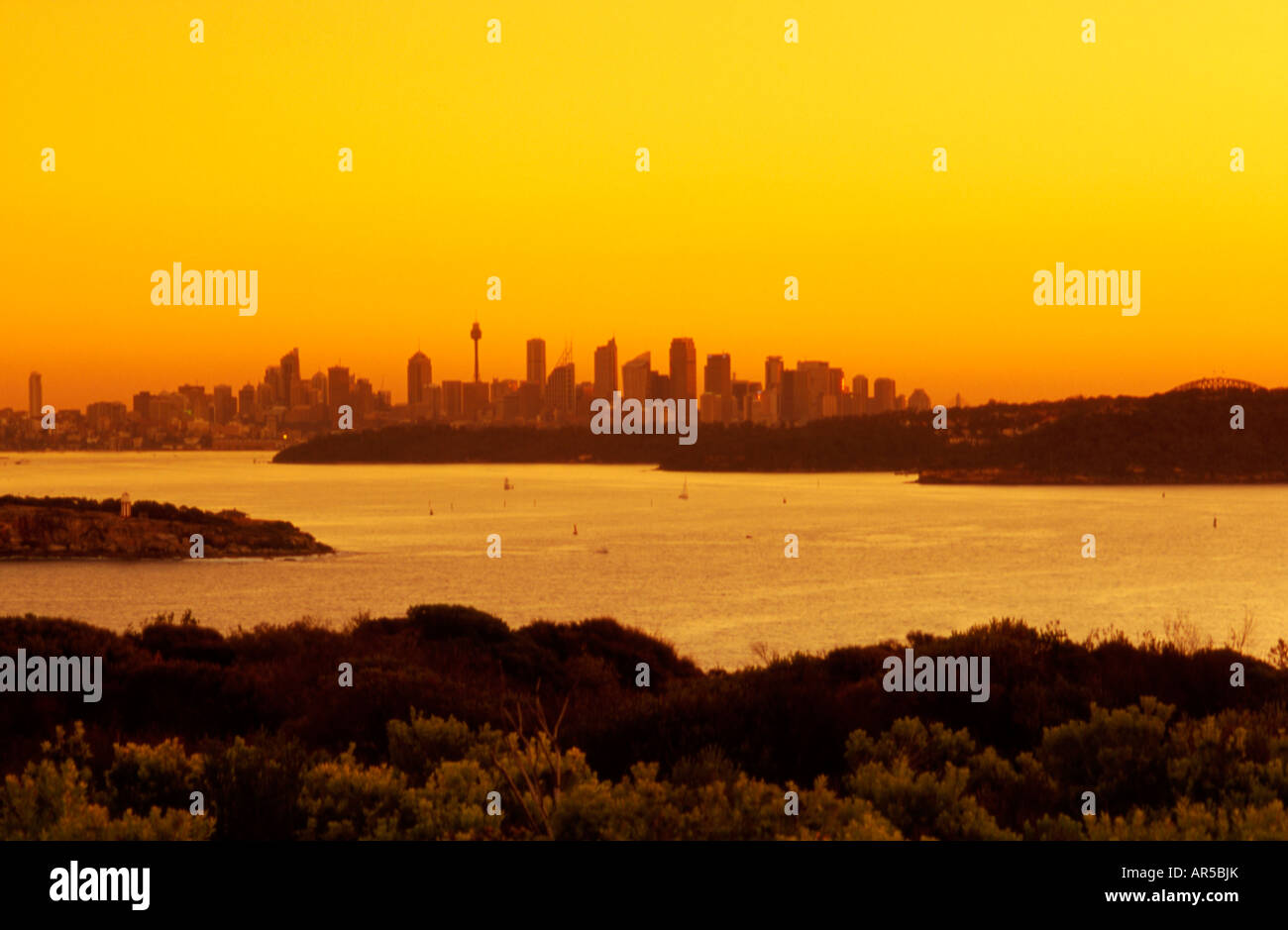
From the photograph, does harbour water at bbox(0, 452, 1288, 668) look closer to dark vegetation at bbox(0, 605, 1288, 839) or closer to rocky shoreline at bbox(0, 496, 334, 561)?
rocky shoreline at bbox(0, 496, 334, 561)

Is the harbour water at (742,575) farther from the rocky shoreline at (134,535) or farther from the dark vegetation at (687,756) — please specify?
the dark vegetation at (687,756)

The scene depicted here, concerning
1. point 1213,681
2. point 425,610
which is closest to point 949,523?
point 425,610

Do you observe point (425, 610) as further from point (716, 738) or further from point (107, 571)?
point (107, 571)

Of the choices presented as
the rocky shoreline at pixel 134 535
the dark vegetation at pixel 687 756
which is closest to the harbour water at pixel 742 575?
the rocky shoreline at pixel 134 535

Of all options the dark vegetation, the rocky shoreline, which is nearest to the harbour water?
the rocky shoreline

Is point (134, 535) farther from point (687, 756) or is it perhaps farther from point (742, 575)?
point (687, 756)

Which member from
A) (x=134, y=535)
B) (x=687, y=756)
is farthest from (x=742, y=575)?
(x=687, y=756)
